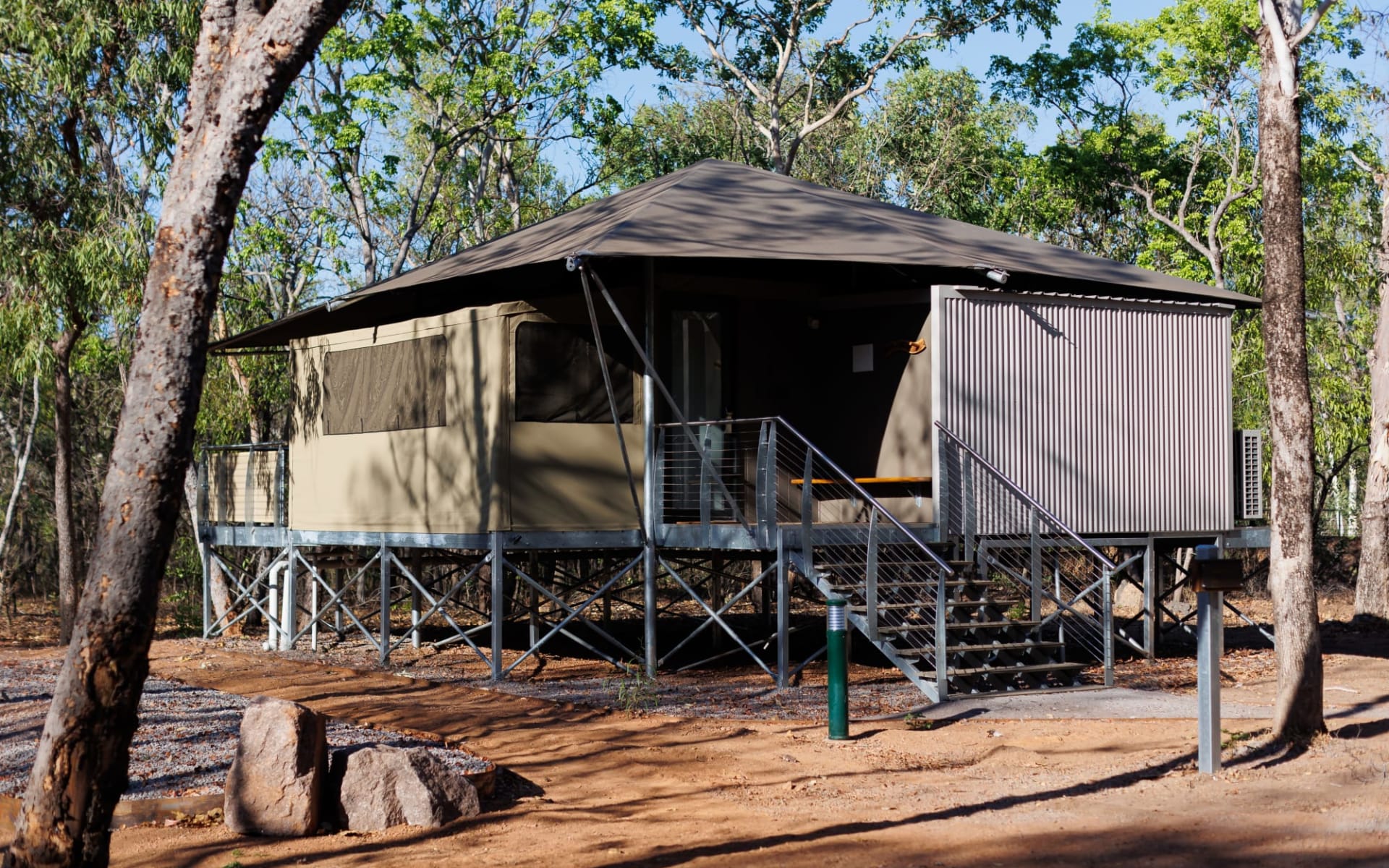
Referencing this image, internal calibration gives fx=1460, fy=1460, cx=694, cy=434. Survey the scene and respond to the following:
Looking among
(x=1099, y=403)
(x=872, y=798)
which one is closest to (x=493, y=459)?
(x=1099, y=403)

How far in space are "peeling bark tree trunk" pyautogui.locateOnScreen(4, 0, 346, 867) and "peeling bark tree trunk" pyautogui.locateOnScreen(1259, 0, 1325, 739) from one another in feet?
19.8

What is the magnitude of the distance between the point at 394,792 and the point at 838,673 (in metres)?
3.42

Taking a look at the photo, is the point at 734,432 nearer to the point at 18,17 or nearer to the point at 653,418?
the point at 653,418

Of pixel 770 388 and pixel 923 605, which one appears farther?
pixel 770 388

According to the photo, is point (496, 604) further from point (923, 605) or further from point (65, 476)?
point (65, 476)

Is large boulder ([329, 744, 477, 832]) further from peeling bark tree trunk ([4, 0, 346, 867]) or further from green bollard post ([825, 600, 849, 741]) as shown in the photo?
green bollard post ([825, 600, 849, 741])

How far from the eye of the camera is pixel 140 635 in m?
5.92

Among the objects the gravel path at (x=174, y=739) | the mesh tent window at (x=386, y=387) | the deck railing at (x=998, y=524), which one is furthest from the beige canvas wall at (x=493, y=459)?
the deck railing at (x=998, y=524)

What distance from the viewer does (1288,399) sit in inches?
361

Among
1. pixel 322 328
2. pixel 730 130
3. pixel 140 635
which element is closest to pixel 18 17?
pixel 322 328

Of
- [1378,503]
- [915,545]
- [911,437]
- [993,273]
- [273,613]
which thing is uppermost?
[993,273]

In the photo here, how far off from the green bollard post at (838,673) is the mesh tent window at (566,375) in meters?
4.00

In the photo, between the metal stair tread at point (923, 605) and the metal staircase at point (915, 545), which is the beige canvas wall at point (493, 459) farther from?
the metal stair tread at point (923, 605)

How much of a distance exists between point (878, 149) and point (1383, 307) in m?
14.8
